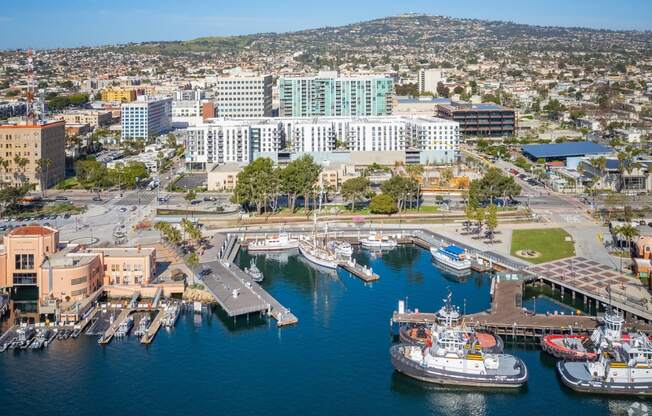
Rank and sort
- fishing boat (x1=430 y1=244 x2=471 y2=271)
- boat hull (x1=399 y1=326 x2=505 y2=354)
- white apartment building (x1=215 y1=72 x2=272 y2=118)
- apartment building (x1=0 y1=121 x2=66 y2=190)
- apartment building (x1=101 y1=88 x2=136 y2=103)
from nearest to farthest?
boat hull (x1=399 y1=326 x2=505 y2=354) < fishing boat (x1=430 y1=244 x2=471 y2=271) < apartment building (x1=0 y1=121 x2=66 y2=190) < white apartment building (x1=215 y1=72 x2=272 y2=118) < apartment building (x1=101 y1=88 x2=136 y2=103)

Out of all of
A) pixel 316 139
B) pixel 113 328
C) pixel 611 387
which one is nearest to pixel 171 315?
pixel 113 328

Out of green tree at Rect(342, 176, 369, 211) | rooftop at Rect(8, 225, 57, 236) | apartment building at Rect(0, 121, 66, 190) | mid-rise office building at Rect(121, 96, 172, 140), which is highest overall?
mid-rise office building at Rect(121, 96, 172, 140)

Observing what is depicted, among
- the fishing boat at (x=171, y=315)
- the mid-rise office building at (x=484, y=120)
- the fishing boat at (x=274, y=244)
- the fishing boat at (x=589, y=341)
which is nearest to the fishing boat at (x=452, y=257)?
the fishing boat at (x=274, y=244)

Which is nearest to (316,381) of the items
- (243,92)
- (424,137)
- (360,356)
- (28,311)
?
(360,356)

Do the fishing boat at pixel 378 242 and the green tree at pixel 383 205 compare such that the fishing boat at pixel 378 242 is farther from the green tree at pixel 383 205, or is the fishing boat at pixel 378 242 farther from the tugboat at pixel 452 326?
the tugboat at pixel 452 326

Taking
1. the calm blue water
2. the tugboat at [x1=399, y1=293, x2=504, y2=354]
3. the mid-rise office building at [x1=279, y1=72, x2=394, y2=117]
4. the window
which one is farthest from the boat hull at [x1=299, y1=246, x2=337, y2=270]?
the mid-rise office building at [x1=279, y1=72, x2=394, y2=117]

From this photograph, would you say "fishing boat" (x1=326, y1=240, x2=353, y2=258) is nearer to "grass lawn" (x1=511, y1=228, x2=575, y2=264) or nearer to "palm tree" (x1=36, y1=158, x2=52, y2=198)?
"grass lawn" (x1=511, y1=228, x2=575, y2=264)

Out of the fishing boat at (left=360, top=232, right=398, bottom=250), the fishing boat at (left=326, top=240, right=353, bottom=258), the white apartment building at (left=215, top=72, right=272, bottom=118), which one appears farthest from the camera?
the white apartment building at (left=215, top=72, right=272, bottom=118)

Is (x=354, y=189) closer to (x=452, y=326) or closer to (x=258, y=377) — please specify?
(x=452, y=326)
